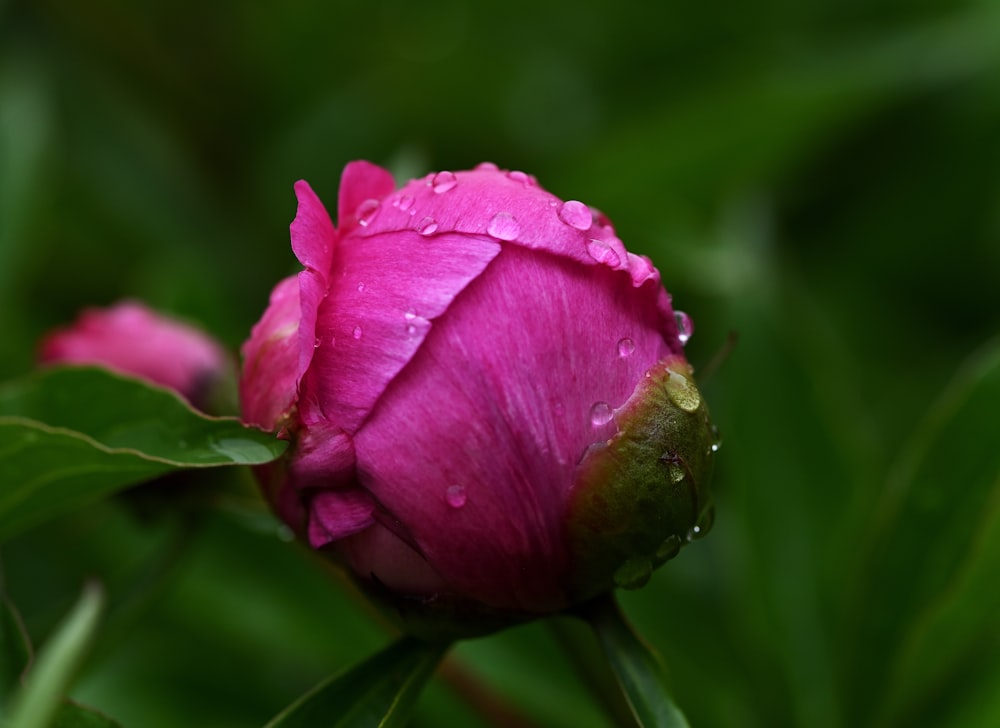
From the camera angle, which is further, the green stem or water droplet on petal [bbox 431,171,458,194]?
the green stem

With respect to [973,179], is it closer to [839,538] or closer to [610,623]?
[839,538]

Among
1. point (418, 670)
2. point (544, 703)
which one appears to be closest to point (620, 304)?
point (418, 670)

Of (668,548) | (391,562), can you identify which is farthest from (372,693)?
(668,548)

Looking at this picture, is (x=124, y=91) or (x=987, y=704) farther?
(x=124, y=91)

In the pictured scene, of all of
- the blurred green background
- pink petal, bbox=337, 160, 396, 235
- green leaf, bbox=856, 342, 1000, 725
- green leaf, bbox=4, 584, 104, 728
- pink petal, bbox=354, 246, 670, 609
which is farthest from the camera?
the blurred green background

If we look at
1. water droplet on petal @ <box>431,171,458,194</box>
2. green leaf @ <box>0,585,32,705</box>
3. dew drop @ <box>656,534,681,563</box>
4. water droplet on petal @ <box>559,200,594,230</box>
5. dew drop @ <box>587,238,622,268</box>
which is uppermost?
water droplet on petal @ <box>559,200,594,230</box>

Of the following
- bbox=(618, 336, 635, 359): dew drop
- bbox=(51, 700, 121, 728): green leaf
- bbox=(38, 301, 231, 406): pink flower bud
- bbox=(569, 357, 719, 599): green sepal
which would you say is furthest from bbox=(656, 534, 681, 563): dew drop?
bbox=(38, 301, 231, 406): pink flower bud

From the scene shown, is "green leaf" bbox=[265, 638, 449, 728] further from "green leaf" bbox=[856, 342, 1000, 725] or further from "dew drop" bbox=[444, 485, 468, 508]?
"green leaf" bbox=[856, 342, 1000, 725]

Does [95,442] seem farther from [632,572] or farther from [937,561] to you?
[937,561]
